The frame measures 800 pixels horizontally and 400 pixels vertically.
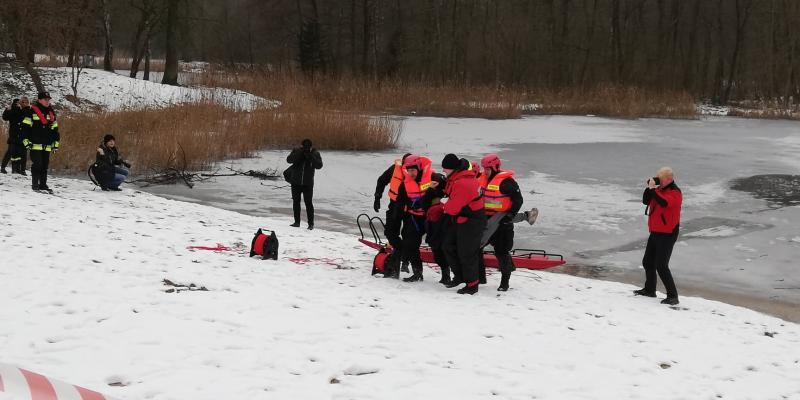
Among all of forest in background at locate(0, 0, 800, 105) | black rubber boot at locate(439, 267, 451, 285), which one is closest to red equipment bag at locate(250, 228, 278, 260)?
black rubber boot at locate(439, 267, 451, 285)

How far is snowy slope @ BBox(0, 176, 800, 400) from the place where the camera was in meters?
5.30

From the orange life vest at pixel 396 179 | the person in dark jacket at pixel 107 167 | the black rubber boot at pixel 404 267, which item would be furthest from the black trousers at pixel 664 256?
the person in dark jacket at pixel 107 167

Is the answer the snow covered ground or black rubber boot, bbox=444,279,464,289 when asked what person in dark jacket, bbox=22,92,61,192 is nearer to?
black rubber boot, bbox=444,279,464,289

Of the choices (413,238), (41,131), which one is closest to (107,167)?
(41,131)

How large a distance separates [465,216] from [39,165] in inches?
300

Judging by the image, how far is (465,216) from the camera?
816 cm

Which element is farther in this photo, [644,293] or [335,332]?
[644,293]

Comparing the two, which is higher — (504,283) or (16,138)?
(16,138)

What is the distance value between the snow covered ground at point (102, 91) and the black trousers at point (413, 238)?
1748 centimetres

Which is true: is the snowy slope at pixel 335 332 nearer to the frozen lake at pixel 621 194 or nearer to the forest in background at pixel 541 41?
the frozen lake at pixel 621 194

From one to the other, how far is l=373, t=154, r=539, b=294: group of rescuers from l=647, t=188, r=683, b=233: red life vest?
1.28 metres

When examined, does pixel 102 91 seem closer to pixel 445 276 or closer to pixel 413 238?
pixel 413 238

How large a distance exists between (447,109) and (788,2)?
947 inches

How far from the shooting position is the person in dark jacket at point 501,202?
834 centimetres
